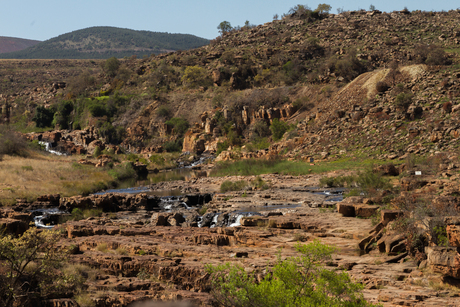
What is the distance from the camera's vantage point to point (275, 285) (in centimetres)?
645

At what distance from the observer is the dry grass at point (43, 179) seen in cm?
2853

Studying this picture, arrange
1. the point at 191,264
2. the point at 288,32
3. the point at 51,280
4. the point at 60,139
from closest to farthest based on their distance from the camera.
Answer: the point at 51,280, the point at 191,264, the point at 60,139, the point at 288,32

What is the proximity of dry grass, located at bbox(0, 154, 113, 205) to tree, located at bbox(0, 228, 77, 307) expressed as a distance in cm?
1993

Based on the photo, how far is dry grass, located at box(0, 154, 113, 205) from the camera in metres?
28.5

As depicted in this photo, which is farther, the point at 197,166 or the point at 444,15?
the point at 444,15

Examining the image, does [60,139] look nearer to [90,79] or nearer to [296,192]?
[90,79]

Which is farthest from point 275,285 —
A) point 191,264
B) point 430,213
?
point 430,213

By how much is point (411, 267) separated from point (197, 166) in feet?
139

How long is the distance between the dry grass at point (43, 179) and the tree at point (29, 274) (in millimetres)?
19926

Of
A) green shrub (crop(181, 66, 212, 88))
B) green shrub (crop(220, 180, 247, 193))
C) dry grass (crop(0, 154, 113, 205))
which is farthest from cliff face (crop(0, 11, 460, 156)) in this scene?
dry grass (crop(0, 154, 113, 205))

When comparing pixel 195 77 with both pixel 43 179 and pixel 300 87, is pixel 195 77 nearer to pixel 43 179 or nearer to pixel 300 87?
pixel 300 87

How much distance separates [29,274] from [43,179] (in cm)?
2812

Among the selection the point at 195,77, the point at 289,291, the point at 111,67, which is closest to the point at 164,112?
the point at 195,77

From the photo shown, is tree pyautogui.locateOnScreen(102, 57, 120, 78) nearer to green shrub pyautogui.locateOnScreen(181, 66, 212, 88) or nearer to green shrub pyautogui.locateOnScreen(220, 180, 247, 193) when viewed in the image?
green shrub pyautogui.locateOnScreen(181, 66, 212, 88)
